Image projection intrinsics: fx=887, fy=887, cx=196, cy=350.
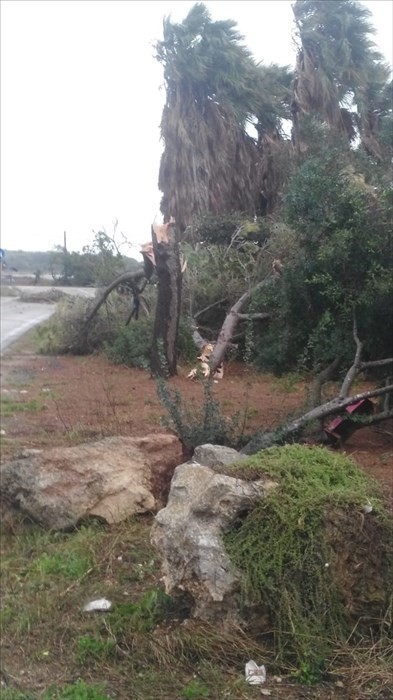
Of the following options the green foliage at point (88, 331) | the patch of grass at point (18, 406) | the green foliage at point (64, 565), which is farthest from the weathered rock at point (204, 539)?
the green foliage at point (88, 331)

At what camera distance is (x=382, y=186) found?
8.46 m

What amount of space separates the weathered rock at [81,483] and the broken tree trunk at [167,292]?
674 cm

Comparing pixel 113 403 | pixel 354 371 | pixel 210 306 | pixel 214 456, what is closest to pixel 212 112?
pixel 210 306

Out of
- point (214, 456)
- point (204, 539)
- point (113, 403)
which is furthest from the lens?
point (113, 403)

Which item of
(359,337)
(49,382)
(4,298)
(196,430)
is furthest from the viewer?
(4,298)

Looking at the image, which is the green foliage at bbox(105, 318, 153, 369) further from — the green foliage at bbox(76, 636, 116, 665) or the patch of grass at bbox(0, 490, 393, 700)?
the green foliage at bbox(76, 636, 116, 665)

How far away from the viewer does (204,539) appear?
14.2 ft

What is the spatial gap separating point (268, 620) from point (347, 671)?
44 cm

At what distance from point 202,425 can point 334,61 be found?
1783 cm

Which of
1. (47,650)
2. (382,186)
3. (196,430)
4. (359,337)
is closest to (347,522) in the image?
(47,650)

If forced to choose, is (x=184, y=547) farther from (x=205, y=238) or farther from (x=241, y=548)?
(x=205, y=238)

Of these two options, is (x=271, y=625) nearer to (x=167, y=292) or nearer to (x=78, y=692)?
(x=78, y=692)

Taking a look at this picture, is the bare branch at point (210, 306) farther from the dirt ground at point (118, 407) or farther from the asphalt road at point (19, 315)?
the asphalt road at point (19, 315)

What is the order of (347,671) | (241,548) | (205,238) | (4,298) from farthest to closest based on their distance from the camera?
(4,298) → (205,238) → (241,548) → (347,671)
